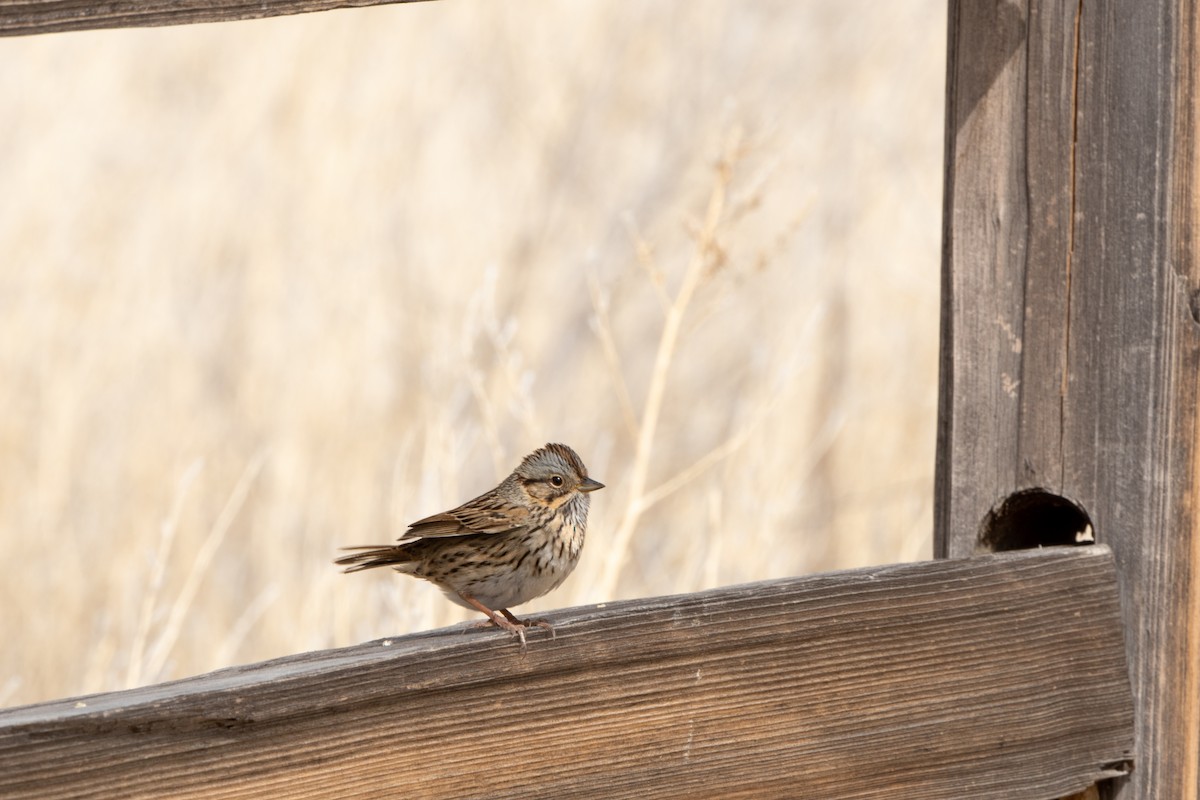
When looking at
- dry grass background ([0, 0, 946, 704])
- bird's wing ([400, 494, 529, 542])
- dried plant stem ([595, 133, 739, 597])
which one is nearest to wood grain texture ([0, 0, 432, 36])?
bird's wing ([400, 494, 529, 542])

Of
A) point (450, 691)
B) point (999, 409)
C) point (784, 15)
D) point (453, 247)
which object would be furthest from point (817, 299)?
point (450, 691)

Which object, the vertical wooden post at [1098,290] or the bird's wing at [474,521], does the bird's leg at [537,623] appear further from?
the vertical wooden post at [1098,290]

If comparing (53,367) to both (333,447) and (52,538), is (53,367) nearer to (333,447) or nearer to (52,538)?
(52,538)

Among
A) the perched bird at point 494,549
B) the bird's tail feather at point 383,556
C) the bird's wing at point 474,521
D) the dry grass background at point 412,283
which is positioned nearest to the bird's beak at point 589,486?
the perched bird at point 494,549

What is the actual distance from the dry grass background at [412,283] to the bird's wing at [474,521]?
2.01m

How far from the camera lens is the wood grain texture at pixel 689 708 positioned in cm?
126

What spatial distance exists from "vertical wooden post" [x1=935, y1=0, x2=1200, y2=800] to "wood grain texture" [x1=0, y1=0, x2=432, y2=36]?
1.05m

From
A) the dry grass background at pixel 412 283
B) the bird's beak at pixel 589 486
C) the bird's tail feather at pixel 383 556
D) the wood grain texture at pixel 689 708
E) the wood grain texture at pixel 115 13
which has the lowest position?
the wood grain texture at pixel 689 708

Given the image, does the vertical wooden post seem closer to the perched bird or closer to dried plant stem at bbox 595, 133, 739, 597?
the perched bird

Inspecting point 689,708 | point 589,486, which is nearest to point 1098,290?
point 689,708

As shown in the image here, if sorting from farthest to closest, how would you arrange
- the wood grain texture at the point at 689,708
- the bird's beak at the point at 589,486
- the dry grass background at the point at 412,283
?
the dry grass background at the point at 412,283
the bird's beak at the point at 589,486
the wood grain texture at the point at 689,708

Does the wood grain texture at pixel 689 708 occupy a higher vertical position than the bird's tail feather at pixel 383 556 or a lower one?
lower

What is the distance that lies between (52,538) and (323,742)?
415cm

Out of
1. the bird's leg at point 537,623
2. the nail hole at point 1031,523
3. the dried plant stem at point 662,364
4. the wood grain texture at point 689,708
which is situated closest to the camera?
the wood grain texture at point 689,708
